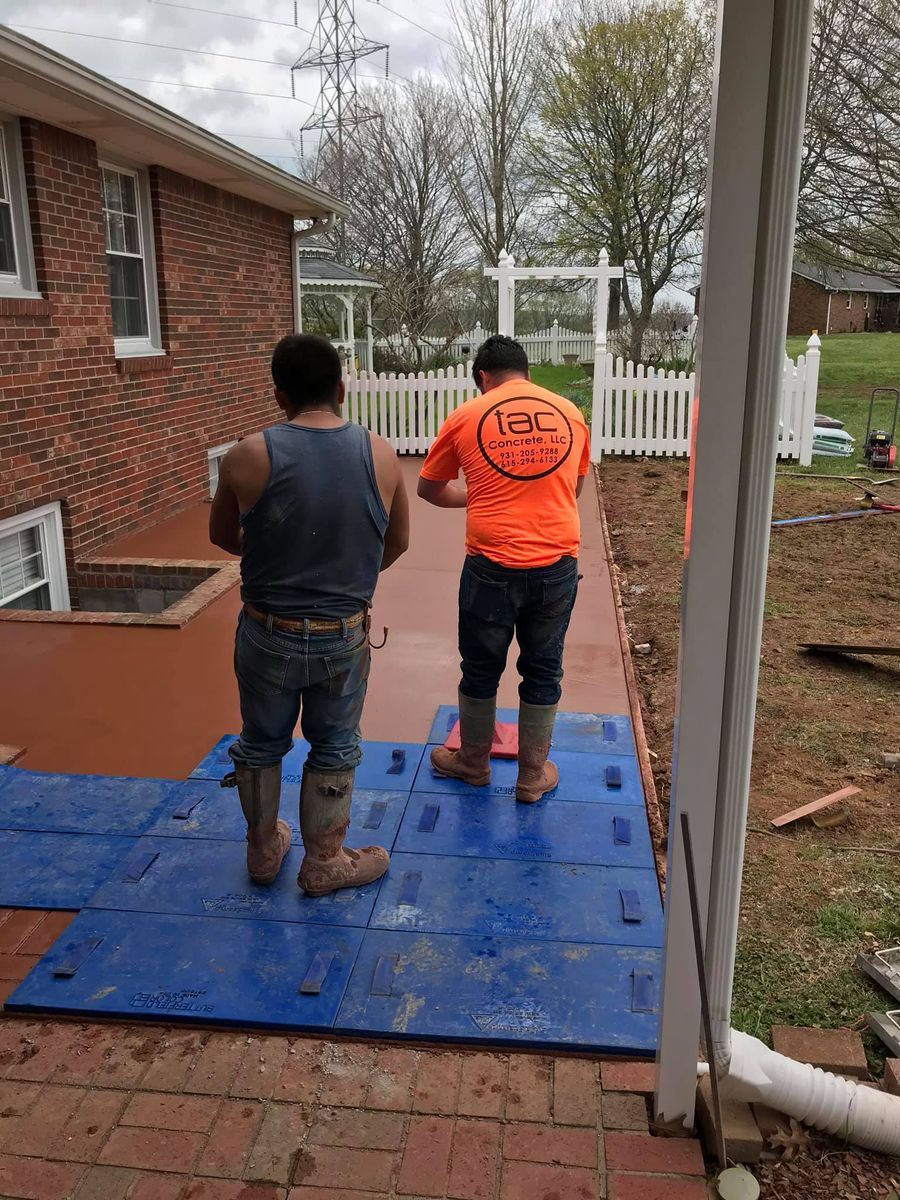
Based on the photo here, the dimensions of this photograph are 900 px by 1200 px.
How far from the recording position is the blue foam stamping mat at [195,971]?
2.51 m

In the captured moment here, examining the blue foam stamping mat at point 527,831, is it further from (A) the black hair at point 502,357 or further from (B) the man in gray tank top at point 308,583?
(A) the black hair at point 502,357

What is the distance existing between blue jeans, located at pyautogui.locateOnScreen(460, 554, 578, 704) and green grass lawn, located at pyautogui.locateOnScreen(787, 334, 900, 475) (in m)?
10.1

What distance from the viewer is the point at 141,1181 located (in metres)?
2.02

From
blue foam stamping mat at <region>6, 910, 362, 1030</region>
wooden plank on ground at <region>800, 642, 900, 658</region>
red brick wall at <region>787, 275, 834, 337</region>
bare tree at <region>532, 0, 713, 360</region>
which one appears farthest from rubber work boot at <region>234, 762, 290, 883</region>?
red brick wall at <region>787, 275, 834, 337</region>

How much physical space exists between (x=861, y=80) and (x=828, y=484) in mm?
4446

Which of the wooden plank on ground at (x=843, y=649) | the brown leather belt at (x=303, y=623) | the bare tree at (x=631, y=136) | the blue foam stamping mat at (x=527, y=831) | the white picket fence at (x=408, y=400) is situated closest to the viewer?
the brown leather belt at (x=303, y=623)

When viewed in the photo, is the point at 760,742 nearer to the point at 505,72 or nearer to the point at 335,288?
the point at 335,288

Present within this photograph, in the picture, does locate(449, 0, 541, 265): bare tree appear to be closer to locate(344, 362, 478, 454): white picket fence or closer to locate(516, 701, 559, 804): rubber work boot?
locate(344, 362, 478, 454): white picket fence

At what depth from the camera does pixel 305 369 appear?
2.73 m

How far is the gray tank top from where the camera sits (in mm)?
2684

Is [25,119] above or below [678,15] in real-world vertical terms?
below

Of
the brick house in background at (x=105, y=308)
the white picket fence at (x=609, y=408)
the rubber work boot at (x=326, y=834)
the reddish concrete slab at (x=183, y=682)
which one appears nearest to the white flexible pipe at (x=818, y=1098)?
the rubber work boot at (x=326, y=834)

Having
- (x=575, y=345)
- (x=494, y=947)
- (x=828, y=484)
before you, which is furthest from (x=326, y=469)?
(x=575, y=345)

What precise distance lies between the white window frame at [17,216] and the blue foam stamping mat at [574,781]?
4.46 m
